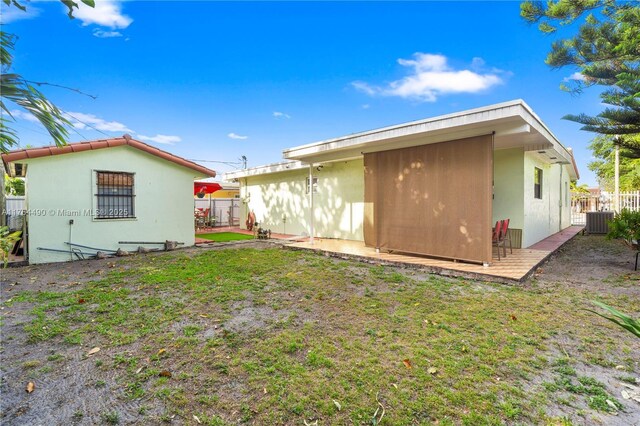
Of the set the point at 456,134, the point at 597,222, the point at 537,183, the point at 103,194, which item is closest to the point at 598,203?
the point at 597,222

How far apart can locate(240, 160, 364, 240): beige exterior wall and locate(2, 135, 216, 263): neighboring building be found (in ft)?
13.6

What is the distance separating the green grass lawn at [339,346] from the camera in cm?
228

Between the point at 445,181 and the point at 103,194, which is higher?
the point at 445,181

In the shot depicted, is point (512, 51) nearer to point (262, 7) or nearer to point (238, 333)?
point (262, 7)

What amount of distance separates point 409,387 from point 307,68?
13.8 meters

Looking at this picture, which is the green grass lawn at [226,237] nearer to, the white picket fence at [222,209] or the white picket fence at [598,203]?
the white picket fence at [222,209]

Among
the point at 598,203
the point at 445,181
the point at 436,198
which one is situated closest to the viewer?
the point at 445,181

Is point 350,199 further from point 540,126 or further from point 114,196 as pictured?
point 114,196

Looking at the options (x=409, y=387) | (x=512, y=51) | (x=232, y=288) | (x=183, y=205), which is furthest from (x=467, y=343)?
(x=512, y=51)

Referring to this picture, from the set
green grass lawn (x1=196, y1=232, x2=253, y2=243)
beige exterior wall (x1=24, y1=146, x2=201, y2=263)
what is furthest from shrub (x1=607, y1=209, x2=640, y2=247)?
beige exterior wall (x1=24, y1=146, x2=201, y2=263)

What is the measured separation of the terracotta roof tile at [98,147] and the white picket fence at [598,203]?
15.2m

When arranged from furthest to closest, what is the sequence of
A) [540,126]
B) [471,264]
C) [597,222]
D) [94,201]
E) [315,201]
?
[597,222]
[315,201]
[94,201]
[471,264]
[540,126]

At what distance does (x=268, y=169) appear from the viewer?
14.1 m

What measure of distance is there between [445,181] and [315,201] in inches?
257
